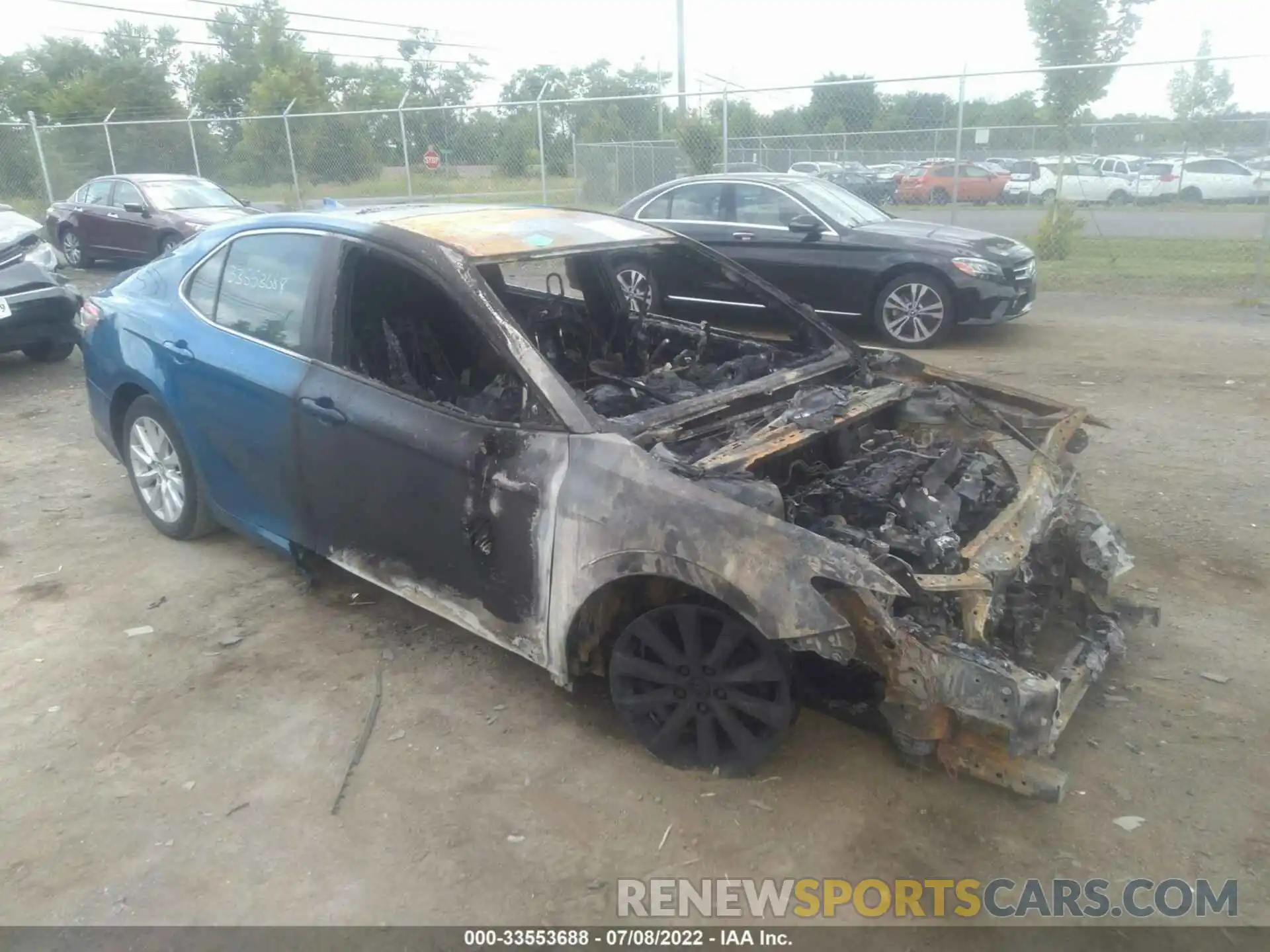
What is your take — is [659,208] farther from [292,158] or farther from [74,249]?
[292,158]

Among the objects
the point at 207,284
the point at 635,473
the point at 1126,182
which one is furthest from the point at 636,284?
the point at 1126,182

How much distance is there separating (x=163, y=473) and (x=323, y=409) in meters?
1.70

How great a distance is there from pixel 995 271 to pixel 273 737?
24.7ft

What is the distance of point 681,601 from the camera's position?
3.07m

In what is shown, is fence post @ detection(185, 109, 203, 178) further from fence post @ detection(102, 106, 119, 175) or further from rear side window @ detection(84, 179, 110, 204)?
rear side window @ detection(84, 179, 110, 204)

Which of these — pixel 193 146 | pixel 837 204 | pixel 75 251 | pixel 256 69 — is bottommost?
pixel 75 251

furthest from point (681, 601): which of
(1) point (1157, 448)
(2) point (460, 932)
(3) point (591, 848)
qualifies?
(1) point (1157, 448)

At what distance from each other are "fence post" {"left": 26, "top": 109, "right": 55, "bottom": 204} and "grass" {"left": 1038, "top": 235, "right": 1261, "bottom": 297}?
1950 cm

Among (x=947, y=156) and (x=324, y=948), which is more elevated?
(x=947, y=156)

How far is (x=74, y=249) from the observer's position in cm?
1432

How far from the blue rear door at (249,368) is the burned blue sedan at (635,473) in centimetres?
2

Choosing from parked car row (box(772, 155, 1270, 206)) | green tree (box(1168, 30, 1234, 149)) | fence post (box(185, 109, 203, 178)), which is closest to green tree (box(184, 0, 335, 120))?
fence post (box(185, 109, 203, 178))

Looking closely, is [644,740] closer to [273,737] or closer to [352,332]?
[273,737]

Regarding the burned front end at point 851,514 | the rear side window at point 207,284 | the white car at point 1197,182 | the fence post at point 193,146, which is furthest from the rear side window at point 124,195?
the white car at point 1197,182
